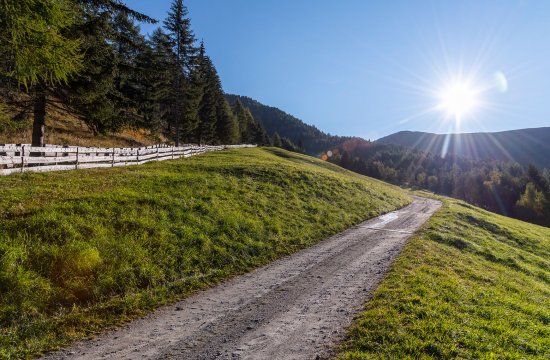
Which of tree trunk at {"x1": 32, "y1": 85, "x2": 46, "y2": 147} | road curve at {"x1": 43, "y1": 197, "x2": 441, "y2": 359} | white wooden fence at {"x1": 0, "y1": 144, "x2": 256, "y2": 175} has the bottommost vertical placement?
road curve at {"x1": 43, "y1": 197, "x2": 441, "y2": 359}

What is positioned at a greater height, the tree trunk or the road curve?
the tree trunk

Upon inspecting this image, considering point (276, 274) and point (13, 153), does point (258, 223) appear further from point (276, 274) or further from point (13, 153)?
point (13, 153)

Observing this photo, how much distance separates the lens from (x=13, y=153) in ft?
47.0

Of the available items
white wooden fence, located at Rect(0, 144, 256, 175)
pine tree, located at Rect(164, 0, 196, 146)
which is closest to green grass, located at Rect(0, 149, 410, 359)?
white wooden fence, located at Rect(0, 144, 256, 175)

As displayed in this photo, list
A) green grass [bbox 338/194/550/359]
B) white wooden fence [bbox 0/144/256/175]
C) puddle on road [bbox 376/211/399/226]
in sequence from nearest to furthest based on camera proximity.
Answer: green grass [bbox 338/194/550/359]
white wooden fence [bbox 0/144/256/175]
puddle on road [bbox 376/211/399/226]

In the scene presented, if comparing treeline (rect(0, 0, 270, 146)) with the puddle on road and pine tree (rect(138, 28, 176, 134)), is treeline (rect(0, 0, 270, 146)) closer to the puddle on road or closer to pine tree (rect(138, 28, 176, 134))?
pine tree (rect(138, 28, 176, 134))

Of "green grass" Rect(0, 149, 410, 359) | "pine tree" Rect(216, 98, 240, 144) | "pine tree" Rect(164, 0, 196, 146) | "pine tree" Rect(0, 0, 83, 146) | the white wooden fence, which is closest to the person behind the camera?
"green grass" Rect(0, 149, 410, 359)

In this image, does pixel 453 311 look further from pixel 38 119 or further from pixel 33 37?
pixel 38 119

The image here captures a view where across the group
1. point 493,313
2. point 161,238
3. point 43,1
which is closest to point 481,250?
point 493,313

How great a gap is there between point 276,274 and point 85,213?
6.39 m

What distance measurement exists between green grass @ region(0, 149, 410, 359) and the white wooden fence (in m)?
1.09

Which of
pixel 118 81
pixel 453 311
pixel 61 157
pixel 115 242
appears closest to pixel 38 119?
pixel 61 157

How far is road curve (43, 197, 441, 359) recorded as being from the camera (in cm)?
588

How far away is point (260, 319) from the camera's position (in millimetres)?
7180
